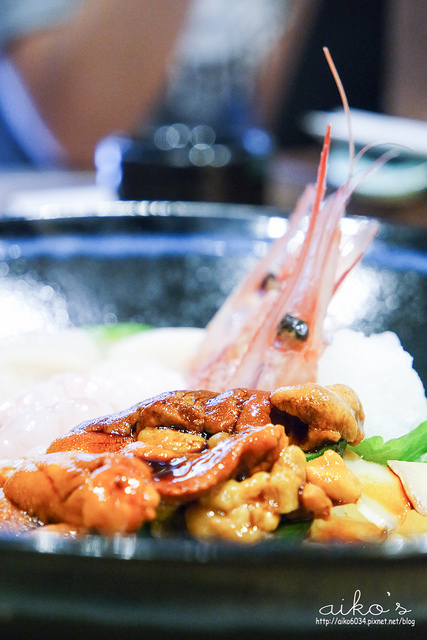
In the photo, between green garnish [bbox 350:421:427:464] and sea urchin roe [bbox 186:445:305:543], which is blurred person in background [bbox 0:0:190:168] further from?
sea urchin roe [bbox 186:445:305:543]

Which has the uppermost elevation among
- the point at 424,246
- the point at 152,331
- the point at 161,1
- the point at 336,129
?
the point at 161,1

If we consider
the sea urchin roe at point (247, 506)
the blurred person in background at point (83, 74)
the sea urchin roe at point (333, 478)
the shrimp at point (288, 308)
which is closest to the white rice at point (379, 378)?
the shrimp at point (288, 308)

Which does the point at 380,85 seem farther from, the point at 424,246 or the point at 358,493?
the point at 358,493

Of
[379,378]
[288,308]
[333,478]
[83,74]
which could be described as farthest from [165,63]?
[333,478]

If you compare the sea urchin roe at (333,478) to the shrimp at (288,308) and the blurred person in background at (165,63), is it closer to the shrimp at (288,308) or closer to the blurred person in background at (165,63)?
the shrimp at (288,308)

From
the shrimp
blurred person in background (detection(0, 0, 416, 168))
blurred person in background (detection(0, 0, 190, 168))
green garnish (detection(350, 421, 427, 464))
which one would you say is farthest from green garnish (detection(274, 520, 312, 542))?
blurred person in background (detection(0, 0, 190, 168))

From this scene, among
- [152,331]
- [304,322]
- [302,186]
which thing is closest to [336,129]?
[302,186]
